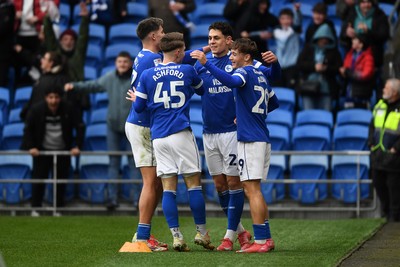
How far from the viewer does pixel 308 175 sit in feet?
62.2

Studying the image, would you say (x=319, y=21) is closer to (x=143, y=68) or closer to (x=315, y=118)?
(x=315, y=118)

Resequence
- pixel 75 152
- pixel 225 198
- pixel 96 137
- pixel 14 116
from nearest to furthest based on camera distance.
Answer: pixel 225 198, pixel 75 152, pixel 96 137, pixel 14 116

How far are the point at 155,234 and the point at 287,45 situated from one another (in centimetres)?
677

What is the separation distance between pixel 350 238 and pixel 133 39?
873 centimetres

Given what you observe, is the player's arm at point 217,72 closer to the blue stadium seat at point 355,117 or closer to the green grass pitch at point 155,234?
the green grass pitch at point 155,234

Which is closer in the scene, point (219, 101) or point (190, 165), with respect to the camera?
point (190, 165)

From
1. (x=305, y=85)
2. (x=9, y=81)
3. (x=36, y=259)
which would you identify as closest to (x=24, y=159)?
(x=9, y=81)

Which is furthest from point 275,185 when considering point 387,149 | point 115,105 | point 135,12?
point 135,12

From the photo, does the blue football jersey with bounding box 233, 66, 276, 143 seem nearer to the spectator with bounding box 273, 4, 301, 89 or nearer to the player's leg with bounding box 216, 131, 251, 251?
the player's leg with bounding box 216, 131, 251, 251

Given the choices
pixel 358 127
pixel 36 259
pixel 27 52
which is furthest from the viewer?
pixel 27 52

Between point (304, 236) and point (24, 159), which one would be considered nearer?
point (304, 236)

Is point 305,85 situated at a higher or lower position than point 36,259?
higher

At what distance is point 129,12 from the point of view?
75.3 ft

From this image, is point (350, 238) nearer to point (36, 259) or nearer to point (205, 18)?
point (36, 259)
